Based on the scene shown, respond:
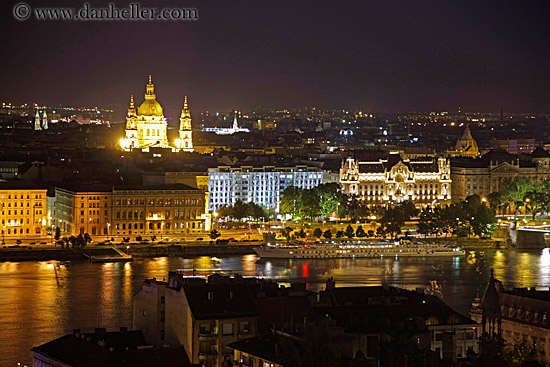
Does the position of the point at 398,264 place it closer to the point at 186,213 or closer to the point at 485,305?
the point at 186,213

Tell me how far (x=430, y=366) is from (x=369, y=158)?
31249 mm

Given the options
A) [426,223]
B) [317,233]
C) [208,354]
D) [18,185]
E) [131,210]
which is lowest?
[208,354]

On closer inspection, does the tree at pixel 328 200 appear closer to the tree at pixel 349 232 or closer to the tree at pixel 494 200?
the tree at pixel 349 232

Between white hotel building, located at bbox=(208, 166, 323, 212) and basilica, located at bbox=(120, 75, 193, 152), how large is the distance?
904cm

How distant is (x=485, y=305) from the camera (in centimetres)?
1502

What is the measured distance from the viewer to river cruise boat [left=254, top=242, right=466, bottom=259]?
98.9ft

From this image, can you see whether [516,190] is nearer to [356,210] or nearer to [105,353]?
[356,210]

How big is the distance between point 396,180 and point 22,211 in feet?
38.9

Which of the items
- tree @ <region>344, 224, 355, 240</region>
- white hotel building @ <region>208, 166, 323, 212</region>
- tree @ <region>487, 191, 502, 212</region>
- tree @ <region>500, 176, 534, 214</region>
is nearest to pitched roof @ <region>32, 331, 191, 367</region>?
tree @ <region>344, 224, 355, 240</region>

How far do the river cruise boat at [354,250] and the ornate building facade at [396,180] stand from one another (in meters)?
8.76

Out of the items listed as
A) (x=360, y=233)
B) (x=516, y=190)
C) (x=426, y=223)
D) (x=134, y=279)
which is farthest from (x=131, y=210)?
(x=516, y=190)

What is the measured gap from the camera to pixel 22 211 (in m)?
33.8

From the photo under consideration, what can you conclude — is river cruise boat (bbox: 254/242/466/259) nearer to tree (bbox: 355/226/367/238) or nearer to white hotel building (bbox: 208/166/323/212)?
tree (bbox: 355/226/367/238)

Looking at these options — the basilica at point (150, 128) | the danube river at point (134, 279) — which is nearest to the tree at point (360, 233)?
the danube river at point (134, 279)
